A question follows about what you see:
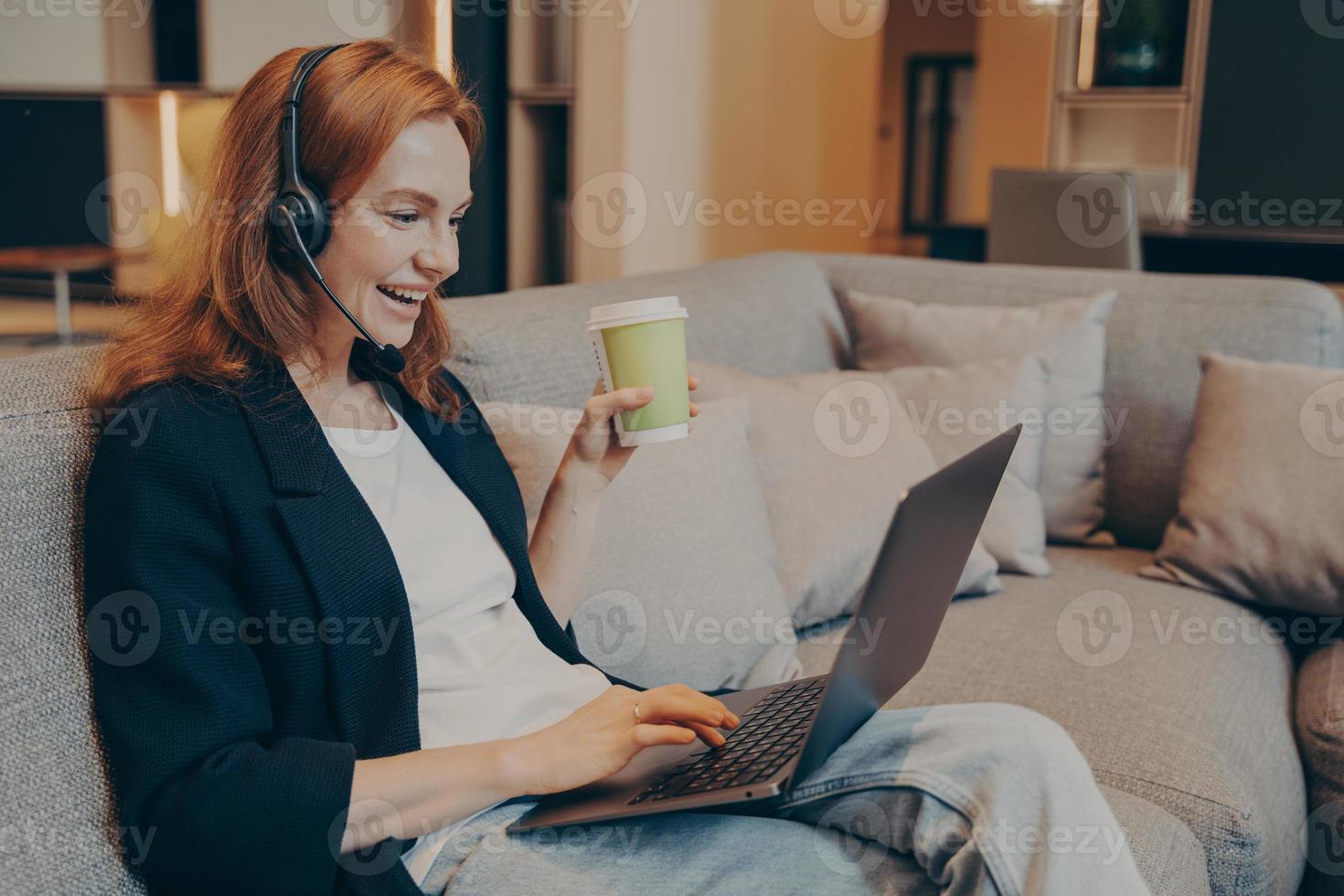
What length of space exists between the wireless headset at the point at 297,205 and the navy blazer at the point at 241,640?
0.37ft

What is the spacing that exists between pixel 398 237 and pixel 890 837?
691mm

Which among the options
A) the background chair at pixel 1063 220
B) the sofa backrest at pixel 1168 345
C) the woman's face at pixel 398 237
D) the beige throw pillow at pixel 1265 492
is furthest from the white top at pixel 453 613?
the background chair at pixel 1063 220

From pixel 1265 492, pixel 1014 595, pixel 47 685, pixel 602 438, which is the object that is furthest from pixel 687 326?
pixel 47 685

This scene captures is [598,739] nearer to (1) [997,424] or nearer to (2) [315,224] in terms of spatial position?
(2) [315,224]

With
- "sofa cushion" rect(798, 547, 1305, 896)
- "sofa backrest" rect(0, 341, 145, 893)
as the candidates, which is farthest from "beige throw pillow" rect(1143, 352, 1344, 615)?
"sofa backrest" rect(0, 341, 145, 893)

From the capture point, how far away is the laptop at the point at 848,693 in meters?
0.91

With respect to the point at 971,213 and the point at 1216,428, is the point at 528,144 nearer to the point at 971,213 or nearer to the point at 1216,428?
the point at 1216,428

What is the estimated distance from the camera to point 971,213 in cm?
1029

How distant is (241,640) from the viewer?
968 millimetres

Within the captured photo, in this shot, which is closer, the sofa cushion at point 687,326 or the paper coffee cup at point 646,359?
the paper coffee cup at point 646,359

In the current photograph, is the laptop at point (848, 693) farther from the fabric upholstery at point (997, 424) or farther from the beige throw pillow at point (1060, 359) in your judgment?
the beige throw pillow at point (1060, 359)

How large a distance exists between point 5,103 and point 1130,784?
6.39 feet

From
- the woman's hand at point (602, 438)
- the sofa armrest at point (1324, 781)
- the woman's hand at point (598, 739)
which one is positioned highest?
the woman's hand at point (602, 438)

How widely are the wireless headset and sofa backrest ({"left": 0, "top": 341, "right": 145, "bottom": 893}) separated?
25 cm
